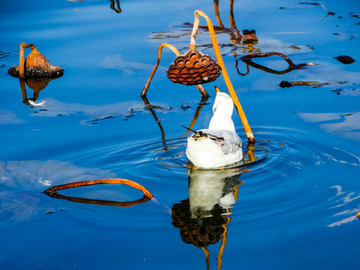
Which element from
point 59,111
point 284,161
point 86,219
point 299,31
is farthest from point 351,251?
point 299,31

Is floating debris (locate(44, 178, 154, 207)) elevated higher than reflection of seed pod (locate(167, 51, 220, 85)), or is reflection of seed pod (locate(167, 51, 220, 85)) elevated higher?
reflection of seed pod (locate(167, 51, 220, 85))

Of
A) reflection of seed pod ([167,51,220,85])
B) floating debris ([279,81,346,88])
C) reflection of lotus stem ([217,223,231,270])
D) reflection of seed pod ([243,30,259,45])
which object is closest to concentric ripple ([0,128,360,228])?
reflection of lotus stem ([217,223,231,270])

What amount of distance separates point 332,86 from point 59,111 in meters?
2.72

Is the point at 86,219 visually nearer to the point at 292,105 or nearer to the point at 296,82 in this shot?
the point at 292,105

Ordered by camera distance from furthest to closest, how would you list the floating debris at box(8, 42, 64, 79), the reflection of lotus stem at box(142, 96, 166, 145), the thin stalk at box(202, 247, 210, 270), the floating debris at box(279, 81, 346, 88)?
the floating debris at box(8, 42, 64, 79)
the floating debris at box(279, 81, 346, 88)
the reflection of lotus stem at box(142, 96, 166, 145)
the thin stalk at box(202, 247, 210, 270)

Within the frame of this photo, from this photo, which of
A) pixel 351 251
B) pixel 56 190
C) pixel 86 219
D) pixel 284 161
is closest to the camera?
pixel 351 251

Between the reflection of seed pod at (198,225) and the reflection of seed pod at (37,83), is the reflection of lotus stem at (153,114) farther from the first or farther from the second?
the reflection of seed pod at (37,83)

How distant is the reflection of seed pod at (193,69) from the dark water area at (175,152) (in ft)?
2.43

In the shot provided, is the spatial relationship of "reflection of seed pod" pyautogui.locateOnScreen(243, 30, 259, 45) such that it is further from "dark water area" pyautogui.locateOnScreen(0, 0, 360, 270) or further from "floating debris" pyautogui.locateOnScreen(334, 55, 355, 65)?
"floating debris" pyautogui.locateOnScreen(334, 55, 355, 65)

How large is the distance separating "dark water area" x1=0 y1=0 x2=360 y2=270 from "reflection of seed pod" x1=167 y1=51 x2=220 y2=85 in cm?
74

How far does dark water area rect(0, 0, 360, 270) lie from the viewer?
336 cm

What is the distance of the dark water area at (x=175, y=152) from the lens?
336 cm

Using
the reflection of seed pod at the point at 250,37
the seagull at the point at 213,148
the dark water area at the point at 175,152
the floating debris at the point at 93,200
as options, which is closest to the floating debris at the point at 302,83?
the dark water area at the point at 175,152

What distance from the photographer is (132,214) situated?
3744 mm
